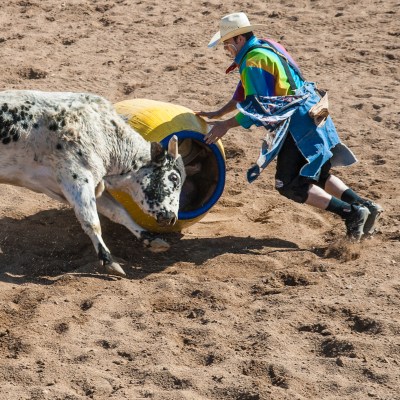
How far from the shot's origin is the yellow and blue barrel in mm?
8031

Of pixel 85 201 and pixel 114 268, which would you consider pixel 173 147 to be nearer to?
pixel 85 201

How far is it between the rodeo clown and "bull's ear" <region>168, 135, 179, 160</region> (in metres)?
0.29

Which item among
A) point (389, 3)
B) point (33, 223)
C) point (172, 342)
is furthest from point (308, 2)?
point (172, 342)

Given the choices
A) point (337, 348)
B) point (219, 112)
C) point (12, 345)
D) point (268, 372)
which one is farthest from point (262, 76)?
point (12, 345)

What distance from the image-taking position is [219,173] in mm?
8297

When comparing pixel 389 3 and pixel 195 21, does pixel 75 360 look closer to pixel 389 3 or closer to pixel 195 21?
pixel 195 21

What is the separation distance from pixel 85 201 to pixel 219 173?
1.31 m

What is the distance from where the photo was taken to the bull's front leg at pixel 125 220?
303 inches

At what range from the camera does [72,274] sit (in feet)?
24.3

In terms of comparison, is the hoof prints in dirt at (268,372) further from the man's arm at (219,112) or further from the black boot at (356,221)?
the man's arm at (219,112)

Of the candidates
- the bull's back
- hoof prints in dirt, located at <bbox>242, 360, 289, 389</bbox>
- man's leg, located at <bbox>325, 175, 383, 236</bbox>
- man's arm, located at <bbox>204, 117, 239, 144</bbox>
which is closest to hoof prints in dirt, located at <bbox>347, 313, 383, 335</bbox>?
hoof prints in dirt, located at <bbox>242, 360, 289, 389</bbox>

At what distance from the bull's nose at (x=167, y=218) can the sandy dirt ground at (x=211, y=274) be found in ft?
0.95

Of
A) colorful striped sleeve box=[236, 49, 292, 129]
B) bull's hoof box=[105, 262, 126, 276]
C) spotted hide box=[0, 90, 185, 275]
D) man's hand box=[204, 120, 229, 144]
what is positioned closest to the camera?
bull's hoof box=[105, 262, 126, 276]

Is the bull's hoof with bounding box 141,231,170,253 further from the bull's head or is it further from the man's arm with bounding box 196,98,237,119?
the man's arm with bounding box 196,98,237,119
